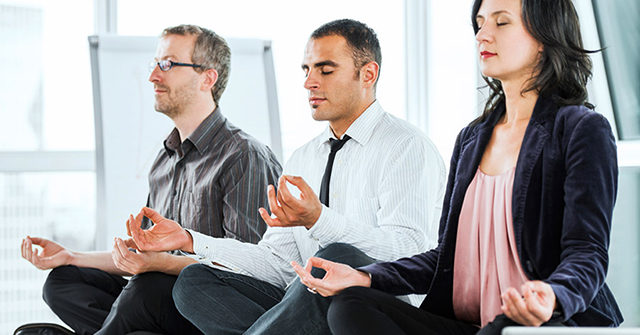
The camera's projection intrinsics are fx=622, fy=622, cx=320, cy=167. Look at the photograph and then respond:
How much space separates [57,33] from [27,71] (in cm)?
26

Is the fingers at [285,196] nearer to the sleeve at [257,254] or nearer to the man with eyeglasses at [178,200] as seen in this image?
the sleeve at [257,254]

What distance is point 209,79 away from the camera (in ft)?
8.35

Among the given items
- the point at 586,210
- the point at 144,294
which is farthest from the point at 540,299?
the point at 144,294

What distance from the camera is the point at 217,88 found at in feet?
8.45

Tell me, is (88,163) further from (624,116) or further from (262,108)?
(624,116)

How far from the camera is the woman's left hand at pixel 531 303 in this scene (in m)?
1.01

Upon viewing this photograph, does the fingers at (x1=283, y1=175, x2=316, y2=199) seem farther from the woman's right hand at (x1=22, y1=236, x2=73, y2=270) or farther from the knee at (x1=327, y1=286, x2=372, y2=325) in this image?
the woman's right hand at (x1=22, y1=236, x2=73, y2=270)

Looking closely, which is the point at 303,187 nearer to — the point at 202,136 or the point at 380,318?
the point at 380,318

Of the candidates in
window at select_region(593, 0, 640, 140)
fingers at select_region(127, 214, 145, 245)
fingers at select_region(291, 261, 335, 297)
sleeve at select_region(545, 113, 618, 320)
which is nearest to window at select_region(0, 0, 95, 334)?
fingers at select_region(127, 214, 145, 245)

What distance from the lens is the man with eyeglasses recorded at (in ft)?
6.25

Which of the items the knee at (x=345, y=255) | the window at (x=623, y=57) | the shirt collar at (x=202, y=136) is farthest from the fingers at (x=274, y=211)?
the window at (x=623, y=57)

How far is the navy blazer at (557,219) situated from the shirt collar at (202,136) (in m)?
1.13

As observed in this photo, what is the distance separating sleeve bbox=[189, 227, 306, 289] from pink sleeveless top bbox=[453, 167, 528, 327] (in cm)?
64

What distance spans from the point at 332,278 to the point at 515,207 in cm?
42
